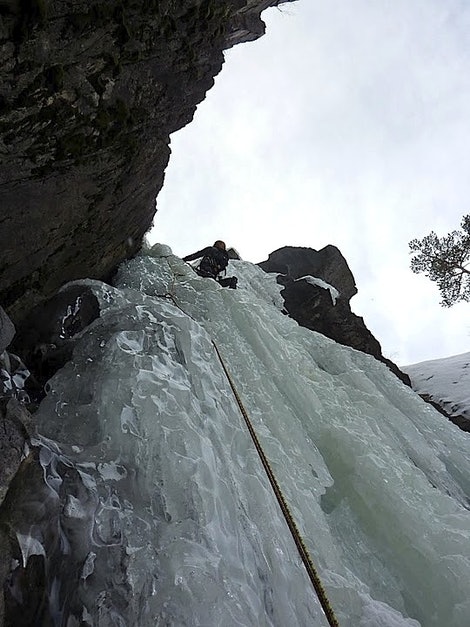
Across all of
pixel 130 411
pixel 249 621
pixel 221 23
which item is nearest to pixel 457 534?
pixel 249 621

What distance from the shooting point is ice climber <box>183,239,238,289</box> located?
7.96 m

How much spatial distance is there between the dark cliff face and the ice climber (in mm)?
2246

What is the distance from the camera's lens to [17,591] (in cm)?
194

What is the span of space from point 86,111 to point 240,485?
316 cm

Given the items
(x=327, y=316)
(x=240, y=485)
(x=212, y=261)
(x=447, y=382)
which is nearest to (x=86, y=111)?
(x=240, y=485)

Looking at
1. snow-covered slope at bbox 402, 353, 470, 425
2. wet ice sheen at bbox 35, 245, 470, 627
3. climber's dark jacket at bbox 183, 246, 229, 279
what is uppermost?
climber's dark jacket at bbox 183, 246, 229, 279

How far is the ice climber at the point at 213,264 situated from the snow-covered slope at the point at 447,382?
18.1 feet

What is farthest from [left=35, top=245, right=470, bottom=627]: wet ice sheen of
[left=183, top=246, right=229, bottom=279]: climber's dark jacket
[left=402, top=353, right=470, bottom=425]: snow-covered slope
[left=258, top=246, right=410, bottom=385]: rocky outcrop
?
[left=402, top=353, right=470, bottom=425]: snow-covered slope

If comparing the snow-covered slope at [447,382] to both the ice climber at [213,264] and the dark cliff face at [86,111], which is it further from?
the dark cliff face at [86,111]

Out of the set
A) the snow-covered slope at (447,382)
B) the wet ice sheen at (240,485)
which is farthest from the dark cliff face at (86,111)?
the snow-covered slope at (447,382)

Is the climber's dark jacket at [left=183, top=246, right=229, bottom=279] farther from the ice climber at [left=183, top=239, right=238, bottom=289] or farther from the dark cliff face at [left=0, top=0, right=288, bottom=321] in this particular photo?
the dark cliff face at [left=0, top=0, right=288, bottom=321]

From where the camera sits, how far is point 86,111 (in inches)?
152

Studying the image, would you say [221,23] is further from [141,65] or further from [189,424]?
[189,424]

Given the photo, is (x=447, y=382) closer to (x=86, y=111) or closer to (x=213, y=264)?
(x=213, y=264)
